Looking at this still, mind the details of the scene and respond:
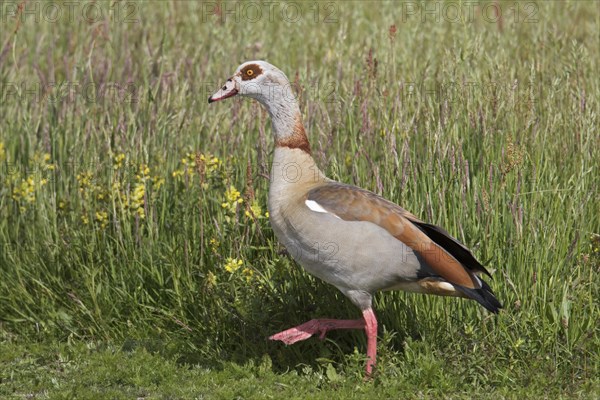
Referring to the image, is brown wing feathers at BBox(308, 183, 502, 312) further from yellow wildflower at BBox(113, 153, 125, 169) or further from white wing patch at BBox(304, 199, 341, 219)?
yellow wildflower at BBox(113, 153, 125, 169)

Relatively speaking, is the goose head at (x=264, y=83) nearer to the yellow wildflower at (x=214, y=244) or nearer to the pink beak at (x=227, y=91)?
the pink beak at (x=227, y=91)

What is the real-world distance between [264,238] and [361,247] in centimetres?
142

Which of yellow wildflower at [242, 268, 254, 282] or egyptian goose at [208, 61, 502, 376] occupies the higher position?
egyptian goose at [208, 61, 502, 376]

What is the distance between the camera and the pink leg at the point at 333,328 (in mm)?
5703

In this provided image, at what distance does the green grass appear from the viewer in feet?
18.9

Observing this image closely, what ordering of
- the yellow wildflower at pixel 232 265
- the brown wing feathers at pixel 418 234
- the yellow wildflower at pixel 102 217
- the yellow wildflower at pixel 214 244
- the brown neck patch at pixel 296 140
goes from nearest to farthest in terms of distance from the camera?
the brown wing feathers at pixel 418 234 → the brown neck patch at pixel 296 140 → the yellow wildflower at pixel 232 265 → the yellow wildflower at pixel 214 244 → the yellow wildflower at pixel 102 217

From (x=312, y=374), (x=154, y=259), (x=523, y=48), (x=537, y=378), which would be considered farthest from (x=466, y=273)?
(x=523, y=48)

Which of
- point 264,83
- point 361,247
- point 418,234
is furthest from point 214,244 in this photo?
point 418,234

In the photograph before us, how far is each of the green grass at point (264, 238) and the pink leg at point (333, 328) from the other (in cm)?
13

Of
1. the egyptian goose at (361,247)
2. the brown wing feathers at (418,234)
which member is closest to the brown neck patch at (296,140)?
the egyptian goose at (361,247)

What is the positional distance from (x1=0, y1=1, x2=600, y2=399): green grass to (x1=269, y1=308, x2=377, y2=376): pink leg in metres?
0.13

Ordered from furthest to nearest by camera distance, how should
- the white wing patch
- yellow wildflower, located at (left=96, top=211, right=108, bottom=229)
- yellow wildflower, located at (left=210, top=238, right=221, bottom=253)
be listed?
yellow wildflower, located at (left=96, top=211, right=108, bottom=229) < yellow wildflower, located at (left=210, top=238, right=221, bottom=253) < the white wing patch

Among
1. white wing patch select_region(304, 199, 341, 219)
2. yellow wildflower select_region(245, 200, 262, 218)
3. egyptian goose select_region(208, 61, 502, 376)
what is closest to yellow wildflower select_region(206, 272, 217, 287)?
yellow wildflower select_region(245, 200, 262, 218)

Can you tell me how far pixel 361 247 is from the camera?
552cm
